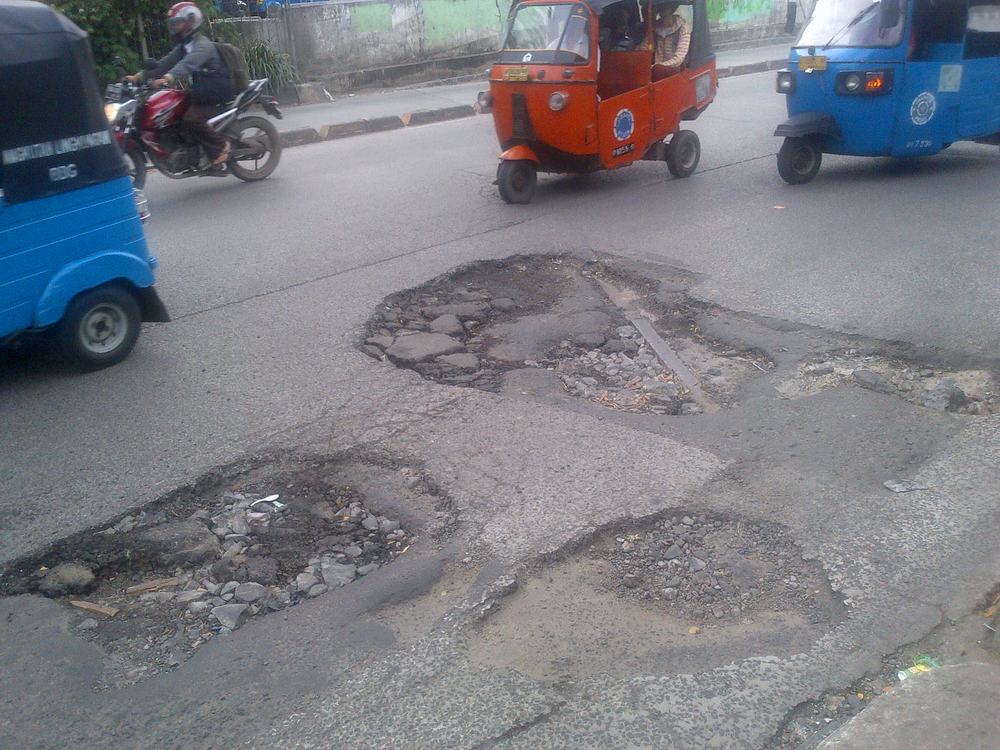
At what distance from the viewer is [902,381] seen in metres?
5.28

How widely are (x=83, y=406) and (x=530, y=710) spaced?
3388 millimetres

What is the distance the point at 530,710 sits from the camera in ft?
9.57

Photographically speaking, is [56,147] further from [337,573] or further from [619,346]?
[619,346]

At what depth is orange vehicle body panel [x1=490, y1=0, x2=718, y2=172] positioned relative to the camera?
8.74 m

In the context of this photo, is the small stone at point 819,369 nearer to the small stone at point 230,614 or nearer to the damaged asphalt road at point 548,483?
the damaged asphalt road at point 548,483

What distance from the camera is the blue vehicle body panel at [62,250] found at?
4.99 m

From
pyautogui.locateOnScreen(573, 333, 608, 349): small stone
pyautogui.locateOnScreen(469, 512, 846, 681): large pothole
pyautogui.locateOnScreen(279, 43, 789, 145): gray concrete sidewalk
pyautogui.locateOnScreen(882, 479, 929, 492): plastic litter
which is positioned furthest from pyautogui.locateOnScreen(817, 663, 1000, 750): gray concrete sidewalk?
pyautogui.locateOnScreen(279, 43, 789, 145): gray concrete sidewalk

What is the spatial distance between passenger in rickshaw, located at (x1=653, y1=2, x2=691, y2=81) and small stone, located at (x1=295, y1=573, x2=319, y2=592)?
24.4 feet

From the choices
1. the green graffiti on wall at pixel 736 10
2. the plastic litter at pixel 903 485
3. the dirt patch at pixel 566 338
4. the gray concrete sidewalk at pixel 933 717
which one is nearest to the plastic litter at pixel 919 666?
the gray concrete sidewalk at pixel 933 717

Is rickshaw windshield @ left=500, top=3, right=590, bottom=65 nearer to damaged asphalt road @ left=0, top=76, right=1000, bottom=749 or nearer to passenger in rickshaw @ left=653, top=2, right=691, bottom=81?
passenger in rickshaw @ left=653, top=2, right=691, bottom=81

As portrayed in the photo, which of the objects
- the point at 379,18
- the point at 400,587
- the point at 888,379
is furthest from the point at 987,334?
the point at 379,18

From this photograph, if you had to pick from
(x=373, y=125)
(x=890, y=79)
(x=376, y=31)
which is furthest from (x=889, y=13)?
(x=376, y=31)

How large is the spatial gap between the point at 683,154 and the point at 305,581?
784 centimetres

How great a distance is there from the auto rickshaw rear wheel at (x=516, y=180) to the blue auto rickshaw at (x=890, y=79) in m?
2.63
